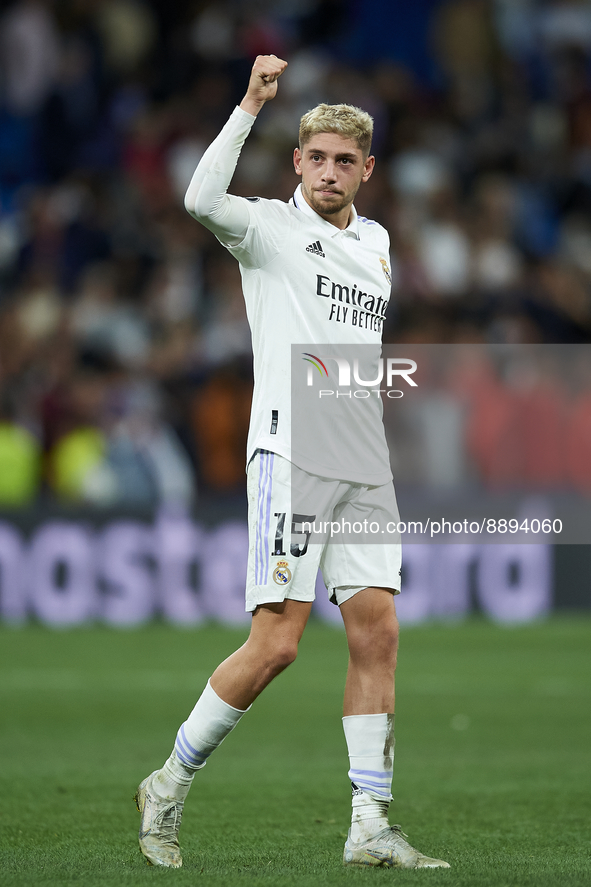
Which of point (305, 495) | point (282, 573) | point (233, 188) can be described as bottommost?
point (282, 573)

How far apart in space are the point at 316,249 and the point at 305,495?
0.82 metres

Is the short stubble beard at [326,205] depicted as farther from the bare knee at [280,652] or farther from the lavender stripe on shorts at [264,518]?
the bare knee at [280,652]

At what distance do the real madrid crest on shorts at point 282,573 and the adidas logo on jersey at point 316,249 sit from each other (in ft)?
3.37

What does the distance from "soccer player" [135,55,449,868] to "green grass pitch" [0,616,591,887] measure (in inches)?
11.6

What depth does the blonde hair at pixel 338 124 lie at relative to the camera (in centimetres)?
450

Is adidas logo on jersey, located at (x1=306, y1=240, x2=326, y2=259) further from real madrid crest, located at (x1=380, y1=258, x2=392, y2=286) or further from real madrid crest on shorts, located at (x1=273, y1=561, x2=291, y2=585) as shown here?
real madrid crest on shorts, located at (x1=273, y1=561, x2=291, y2=585)

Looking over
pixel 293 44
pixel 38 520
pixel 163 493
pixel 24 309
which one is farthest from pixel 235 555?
pixel 293 44

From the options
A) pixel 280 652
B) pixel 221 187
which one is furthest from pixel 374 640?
pixel 221 187

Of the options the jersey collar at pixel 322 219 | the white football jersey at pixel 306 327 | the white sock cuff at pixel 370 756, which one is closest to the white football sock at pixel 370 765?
the white sock cuff at pixel 370 756

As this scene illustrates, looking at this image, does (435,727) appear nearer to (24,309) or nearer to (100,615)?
(100,615)

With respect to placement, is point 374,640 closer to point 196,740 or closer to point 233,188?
point 196,740

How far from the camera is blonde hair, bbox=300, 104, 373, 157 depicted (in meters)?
4.50

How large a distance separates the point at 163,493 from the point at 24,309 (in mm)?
2519

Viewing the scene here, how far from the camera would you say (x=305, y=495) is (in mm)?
4469
